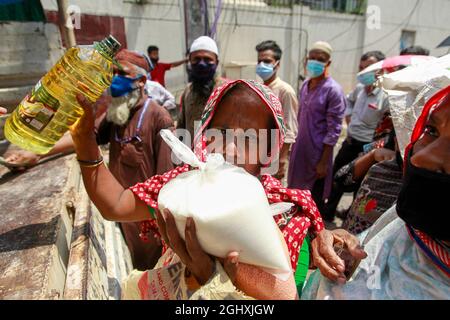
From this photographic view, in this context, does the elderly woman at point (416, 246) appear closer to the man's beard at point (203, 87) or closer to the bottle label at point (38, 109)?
the bottle label at point (38, 109)

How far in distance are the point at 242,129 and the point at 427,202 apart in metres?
0.60

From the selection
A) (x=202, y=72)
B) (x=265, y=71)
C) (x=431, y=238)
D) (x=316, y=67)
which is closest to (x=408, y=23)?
(x=316, y=67)

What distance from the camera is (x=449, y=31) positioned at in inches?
555

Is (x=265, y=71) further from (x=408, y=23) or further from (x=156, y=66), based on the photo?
(x=408, y=23)

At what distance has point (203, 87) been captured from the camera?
319 cm

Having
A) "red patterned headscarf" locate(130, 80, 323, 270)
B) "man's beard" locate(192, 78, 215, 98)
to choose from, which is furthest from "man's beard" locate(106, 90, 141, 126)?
"red patterned headscarf" locate(130, 80, 323, 270)

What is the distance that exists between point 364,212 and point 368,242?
0.40 meters

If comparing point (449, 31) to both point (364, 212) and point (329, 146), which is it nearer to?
point (329, 146)

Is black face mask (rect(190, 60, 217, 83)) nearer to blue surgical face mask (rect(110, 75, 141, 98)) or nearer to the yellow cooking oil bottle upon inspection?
blue surgical face mask (rect(110, 75, 141, 98))

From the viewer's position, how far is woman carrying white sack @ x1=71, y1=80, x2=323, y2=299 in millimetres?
776

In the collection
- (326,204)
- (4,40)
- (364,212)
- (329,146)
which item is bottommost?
(326,204)

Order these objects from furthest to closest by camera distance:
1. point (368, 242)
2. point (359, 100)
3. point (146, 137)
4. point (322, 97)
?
point (359, 100) → point (322, 97) → point (146, 137) → point (368, 242)

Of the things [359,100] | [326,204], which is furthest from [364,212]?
[359,100]

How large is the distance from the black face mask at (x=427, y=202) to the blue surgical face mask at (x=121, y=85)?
194 centimetres
